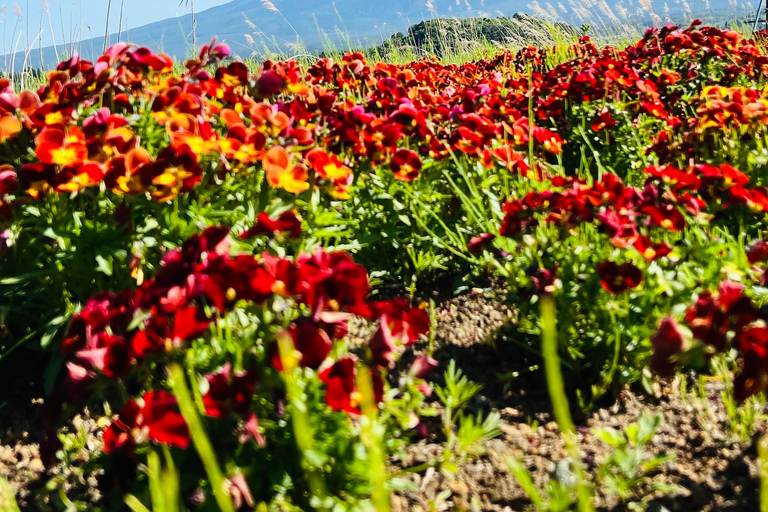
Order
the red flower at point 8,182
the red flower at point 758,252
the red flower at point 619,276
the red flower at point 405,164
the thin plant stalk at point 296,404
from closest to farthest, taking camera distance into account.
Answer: the thin plant stalk at point 296,404 < the red flower at point 758,252 < the red flower at point 619,276 < the red flower at point 8,182 < the red flower at point 405,164

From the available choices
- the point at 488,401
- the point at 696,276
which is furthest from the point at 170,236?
the point at 696,276

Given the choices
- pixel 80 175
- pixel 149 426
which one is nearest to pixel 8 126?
pixel 80 175

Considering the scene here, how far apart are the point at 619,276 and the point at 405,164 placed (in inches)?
37.2

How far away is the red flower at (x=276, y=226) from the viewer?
140 cm

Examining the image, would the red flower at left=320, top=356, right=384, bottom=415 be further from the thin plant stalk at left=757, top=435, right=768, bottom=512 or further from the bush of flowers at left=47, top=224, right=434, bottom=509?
the thin plant stalk at left=757, top=435, right=768, bottom=512

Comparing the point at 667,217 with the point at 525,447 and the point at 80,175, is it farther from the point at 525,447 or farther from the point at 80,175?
the point at 80,175

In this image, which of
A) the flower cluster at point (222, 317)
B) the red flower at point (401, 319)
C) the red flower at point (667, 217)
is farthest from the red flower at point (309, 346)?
the red flower at point (667, 217)

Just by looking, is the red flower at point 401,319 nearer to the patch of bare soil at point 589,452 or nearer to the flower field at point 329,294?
the flower field at point 329,294

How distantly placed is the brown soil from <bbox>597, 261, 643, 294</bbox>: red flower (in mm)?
321

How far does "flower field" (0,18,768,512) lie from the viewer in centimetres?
117

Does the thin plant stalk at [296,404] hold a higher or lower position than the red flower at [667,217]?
lower

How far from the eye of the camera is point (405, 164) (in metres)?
2.22

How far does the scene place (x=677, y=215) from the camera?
61.9 inches

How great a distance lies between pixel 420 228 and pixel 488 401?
920 millimetres
